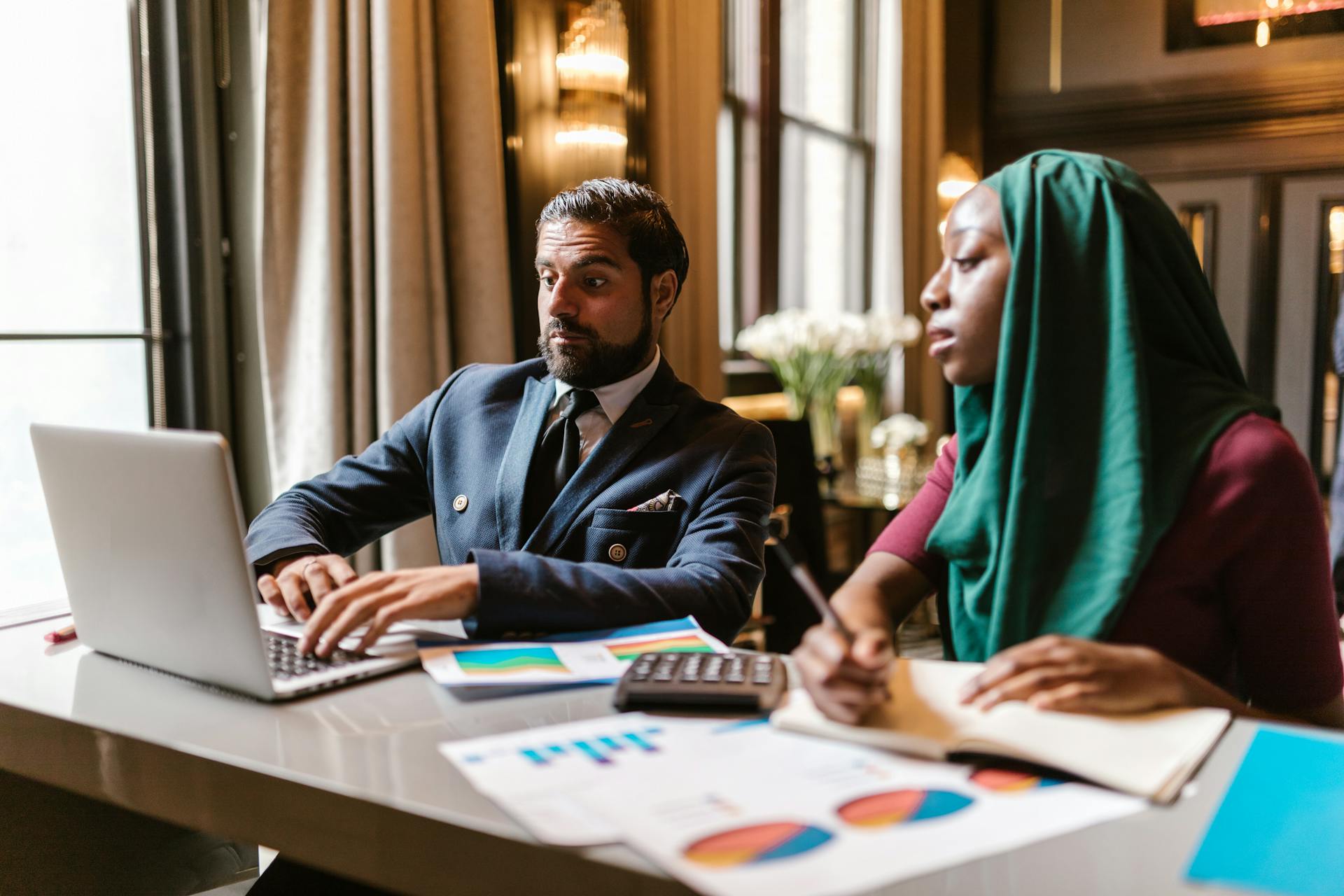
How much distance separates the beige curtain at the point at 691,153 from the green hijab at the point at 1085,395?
2132mm

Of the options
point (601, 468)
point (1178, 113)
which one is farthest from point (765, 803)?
point (1178, 113)

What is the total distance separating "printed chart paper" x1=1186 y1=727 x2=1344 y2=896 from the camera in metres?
0.64

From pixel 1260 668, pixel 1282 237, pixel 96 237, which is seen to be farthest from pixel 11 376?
pixel 1282 237

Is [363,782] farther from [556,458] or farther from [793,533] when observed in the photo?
[793,533]

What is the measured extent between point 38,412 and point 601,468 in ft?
3.94

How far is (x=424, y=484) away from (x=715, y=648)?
2.46 ft

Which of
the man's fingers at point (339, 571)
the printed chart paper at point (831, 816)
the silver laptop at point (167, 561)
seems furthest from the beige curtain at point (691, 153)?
the printed chart paper at point (831, 816)

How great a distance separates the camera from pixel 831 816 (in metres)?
0.72

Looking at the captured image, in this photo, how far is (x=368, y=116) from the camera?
7.26 feet

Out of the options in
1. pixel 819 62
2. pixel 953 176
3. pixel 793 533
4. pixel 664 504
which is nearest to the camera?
pixel 664 504

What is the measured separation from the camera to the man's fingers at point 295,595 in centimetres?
126

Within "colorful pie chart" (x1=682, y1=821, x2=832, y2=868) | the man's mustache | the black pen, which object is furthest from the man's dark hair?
"colorful pie chart" (x1=682, y1=821, x2=832, y2=868)

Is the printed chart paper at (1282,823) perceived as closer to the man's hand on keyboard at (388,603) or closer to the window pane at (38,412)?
the man's hand on keyboard at (388,603)

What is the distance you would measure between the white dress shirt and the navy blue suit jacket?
0.6 inches
